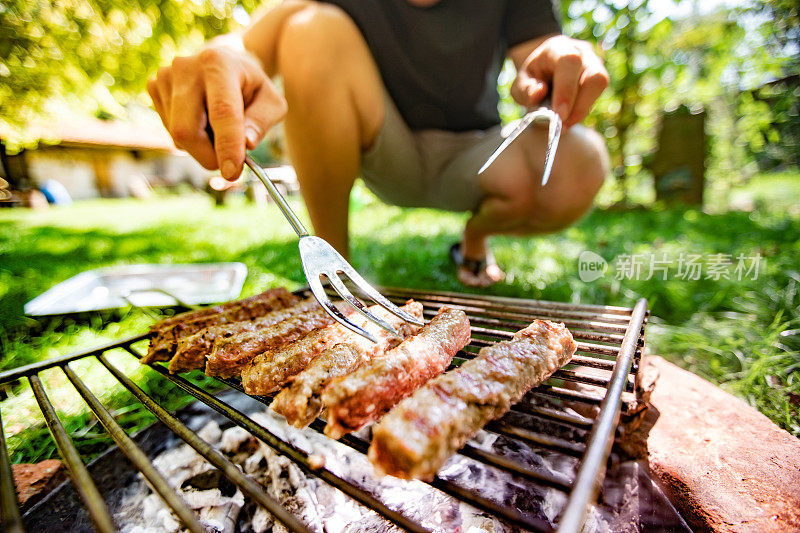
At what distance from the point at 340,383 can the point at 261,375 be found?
353mm

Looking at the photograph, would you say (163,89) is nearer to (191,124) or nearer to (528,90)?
(191,124)

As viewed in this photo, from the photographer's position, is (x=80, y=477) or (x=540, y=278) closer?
(x=80, y=477)

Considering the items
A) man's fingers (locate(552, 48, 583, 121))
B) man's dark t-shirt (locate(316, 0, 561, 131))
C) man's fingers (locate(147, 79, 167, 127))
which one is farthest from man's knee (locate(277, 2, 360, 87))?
man's fingers (locate(552, 48, 583, 121))

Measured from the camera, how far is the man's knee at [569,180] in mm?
2787

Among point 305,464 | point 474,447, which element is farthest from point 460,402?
point 305,464

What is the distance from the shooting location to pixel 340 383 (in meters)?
1.06

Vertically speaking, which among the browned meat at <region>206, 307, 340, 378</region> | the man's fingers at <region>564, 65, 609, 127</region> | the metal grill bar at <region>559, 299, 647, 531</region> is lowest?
the metal grill bar at <region>559, 299, 647, 531</region>

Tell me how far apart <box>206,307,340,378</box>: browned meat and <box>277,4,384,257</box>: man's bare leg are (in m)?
1.39

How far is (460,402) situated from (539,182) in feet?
7.93

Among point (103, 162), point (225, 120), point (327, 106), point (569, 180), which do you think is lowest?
point (569, 180)

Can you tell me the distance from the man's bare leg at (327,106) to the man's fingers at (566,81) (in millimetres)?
1397

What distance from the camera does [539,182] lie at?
2971mm

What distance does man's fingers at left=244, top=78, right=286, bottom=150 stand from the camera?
1.74 meters

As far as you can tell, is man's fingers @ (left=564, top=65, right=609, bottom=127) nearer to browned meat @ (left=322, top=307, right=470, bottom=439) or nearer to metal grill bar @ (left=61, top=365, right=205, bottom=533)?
browned meat @ (left=322, top=307, right=470, bottom=439)
